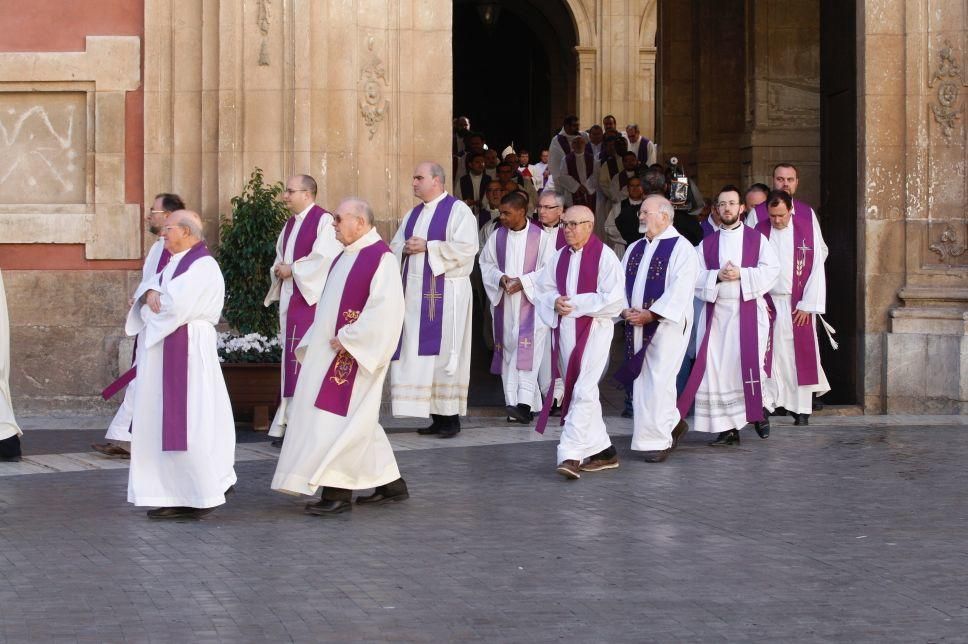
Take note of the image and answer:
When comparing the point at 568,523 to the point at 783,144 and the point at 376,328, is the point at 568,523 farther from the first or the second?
the point at 783,144

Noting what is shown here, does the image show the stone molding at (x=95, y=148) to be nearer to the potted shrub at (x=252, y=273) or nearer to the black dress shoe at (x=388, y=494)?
the potted shrub at (x=252, y=273)

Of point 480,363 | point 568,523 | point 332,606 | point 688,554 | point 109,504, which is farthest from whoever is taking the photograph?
point 480,363

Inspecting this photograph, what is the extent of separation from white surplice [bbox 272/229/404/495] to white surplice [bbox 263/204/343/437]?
2195 millimetres

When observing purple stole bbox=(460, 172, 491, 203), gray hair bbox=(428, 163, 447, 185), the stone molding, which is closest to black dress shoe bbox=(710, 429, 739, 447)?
gray hair bbox=(428, 163, 447, 185)

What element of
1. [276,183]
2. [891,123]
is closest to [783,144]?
[891,123]

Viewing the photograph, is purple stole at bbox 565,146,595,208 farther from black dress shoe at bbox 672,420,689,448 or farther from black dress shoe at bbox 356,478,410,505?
black dress shoe at bbox 356,478,410,505

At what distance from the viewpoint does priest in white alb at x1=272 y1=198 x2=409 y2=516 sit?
348 inches

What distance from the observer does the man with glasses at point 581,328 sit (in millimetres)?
10141

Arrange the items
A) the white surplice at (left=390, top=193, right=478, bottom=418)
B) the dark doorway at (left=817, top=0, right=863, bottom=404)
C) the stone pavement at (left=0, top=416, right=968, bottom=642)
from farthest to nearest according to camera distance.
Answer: the dark doorway at (left=817, top=0, right=863, bottom=404), the white surplice at (left=390, top=193, right=478, bottom=418), the stone pavement at (left=0, top=416, right=968, bottom=642)

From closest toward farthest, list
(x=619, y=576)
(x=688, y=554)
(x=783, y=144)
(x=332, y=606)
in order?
(x=332, y=606)
(x=619, y=576)
(x=688, y=554)
(x=783, y=144)

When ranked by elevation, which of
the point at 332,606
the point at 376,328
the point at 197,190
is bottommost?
the point at 332,606

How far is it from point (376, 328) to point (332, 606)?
250 centimetres

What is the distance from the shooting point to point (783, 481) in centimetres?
997

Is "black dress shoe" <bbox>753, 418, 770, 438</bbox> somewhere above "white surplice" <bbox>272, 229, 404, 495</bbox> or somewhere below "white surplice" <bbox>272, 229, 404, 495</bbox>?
below
